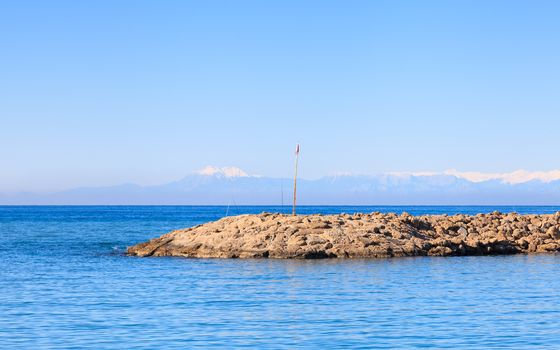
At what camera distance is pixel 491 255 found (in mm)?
48000

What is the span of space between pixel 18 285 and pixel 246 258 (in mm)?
13323

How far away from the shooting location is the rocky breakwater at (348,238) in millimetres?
45344

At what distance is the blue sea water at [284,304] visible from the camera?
22000mm

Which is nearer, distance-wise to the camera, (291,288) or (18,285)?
(291,288)

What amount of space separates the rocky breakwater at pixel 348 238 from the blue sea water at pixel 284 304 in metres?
1.94

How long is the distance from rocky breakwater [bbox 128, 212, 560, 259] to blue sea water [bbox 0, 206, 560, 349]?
194 cm

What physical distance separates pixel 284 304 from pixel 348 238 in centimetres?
1820

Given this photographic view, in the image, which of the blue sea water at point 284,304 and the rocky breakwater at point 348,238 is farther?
the rocky breakwater at point 348,238

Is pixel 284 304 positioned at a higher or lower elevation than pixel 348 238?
lower

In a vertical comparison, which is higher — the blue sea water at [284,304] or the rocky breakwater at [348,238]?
the rocky breakwater at [348,238]

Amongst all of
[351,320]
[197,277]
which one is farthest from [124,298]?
[351,320]

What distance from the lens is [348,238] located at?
4609 centimetres

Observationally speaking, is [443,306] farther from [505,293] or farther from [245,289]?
[245,289]

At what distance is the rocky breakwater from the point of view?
149 ft
